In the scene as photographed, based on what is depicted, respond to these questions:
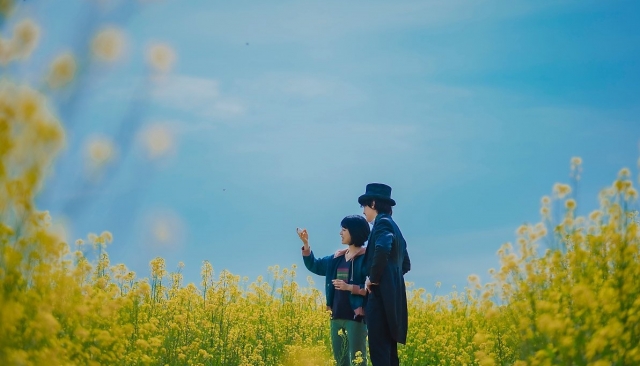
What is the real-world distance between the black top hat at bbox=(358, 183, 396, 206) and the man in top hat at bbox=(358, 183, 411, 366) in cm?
19

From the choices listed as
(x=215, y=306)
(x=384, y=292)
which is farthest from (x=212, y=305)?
(x=384, y=292)

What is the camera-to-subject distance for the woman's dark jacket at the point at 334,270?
631 cm

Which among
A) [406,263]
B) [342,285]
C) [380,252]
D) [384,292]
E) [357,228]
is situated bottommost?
[384,292]

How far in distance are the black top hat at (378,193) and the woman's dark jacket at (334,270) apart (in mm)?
509

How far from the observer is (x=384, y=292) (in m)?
6.05

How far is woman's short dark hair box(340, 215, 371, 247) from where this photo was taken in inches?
258

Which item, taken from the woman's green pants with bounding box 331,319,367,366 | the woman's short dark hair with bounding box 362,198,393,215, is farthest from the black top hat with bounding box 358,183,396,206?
the woman's green pants with bounding box 331,319,367,366

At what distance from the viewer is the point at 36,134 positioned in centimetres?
350

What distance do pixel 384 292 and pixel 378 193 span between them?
0.95 m

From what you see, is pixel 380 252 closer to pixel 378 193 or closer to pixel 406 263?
pixel 378 193

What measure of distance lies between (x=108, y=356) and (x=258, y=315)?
3.26 m

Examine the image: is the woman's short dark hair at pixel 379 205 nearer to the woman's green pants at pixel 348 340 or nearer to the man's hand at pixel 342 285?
the man's hand at pixel 342 285

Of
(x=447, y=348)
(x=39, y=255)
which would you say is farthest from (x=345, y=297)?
(x=39, y=255)

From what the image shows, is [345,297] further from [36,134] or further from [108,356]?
[36,134]
